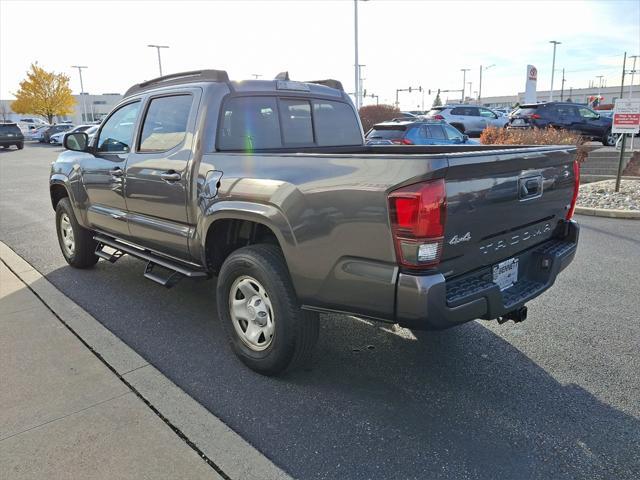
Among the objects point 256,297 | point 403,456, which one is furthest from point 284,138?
point 403,456

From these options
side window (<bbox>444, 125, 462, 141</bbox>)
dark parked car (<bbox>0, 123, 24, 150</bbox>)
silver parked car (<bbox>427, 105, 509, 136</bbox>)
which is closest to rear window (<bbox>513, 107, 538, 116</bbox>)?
silver parked car (<bbox>427, 105, 509, 136</bbox>)

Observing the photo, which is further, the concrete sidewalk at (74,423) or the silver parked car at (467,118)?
the silver parked car at (467,118)

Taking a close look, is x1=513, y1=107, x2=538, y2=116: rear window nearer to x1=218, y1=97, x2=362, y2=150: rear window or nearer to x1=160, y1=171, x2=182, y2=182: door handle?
x1=218, y1=97, x2=362, y2=150: rear window

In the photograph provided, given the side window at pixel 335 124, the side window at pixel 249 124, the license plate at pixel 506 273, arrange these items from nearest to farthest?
the license plate at pixel 506 273, the side window at pixel 249 124, the side window at pixel 335 124

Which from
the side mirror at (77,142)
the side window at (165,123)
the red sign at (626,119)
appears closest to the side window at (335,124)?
the side window at (165,123)

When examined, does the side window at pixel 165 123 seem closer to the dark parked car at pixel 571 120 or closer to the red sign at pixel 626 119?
the red sign at pixel 626 119

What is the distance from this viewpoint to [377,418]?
291 cm

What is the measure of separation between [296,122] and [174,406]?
2.43m

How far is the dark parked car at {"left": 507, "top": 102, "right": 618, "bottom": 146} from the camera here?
19344 millimetres

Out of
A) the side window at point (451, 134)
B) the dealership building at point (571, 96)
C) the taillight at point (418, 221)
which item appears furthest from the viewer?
the dealership building at point (571, 96)

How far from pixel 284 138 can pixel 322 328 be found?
1.59 m

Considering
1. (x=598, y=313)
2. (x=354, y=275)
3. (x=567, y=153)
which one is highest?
(x=567, y=153)

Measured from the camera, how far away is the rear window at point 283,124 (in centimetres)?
378

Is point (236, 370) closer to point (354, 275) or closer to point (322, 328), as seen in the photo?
point (322, 328)
